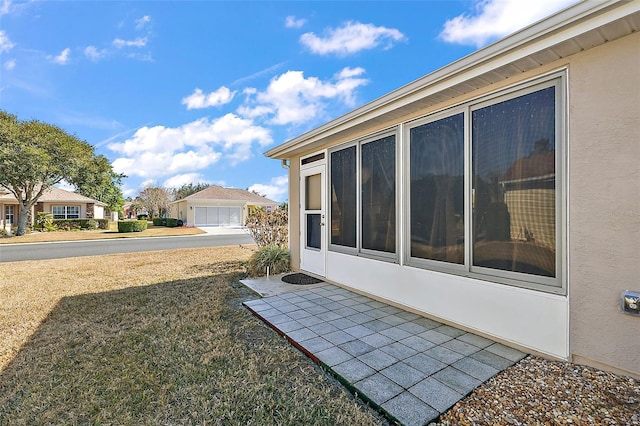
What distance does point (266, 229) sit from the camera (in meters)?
8.12

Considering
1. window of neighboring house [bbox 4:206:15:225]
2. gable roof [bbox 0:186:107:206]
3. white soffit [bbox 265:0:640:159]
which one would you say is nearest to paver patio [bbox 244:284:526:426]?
white soffit [bbox 265:0:640:159]

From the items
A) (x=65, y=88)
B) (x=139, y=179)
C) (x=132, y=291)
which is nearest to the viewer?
(x=132, y=291)

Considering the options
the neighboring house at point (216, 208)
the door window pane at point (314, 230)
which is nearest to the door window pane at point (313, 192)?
the door window pane at point (314, 230)

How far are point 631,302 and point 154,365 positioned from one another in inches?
162

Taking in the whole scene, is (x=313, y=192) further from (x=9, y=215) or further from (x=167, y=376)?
(x=9, y=215)

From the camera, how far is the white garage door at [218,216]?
2827cm

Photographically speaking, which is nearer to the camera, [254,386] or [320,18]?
[254,386]

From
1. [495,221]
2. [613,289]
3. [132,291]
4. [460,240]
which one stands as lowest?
[132,291]

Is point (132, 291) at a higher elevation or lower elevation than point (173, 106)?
lower

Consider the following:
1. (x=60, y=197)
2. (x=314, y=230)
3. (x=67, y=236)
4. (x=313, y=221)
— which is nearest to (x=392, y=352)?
(x=314, y=230)

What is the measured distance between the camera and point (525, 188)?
288 cm

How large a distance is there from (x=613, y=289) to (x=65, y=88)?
17263 mm

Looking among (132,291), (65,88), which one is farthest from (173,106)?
(132,291)

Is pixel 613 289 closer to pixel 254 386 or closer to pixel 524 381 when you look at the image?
pixel 524 381
